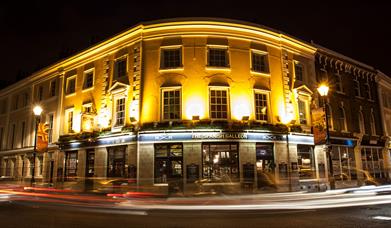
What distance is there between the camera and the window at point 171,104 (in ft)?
65.0

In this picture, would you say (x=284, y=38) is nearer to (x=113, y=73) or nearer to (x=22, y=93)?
(x=113, y=73)

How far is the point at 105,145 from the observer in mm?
21469

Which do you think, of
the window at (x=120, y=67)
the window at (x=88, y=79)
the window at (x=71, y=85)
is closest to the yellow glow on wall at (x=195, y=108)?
the window at (x=120, y=67)

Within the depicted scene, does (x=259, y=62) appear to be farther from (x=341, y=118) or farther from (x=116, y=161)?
(x=116, y=161)

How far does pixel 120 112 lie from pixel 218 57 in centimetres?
792

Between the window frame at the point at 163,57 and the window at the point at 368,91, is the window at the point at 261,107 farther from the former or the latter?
the window at the point at 368,91

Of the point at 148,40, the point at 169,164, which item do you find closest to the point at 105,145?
the point at 169,164

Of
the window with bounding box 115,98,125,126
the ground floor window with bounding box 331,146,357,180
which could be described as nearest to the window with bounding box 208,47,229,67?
the window with bounding box 115,98,125,126

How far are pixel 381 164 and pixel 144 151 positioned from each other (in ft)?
76.4

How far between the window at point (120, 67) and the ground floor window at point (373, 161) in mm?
21756

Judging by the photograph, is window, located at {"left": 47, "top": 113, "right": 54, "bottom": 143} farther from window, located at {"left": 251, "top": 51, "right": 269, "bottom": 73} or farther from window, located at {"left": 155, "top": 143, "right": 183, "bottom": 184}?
window, located at {"left": 251, "top": 51, "right": 269, "bottom": 73}

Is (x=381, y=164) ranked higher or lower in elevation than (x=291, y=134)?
lower

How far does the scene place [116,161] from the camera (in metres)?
21.3

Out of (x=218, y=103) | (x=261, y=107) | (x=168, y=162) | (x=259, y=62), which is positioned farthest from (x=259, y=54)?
(x=168, y=162)
